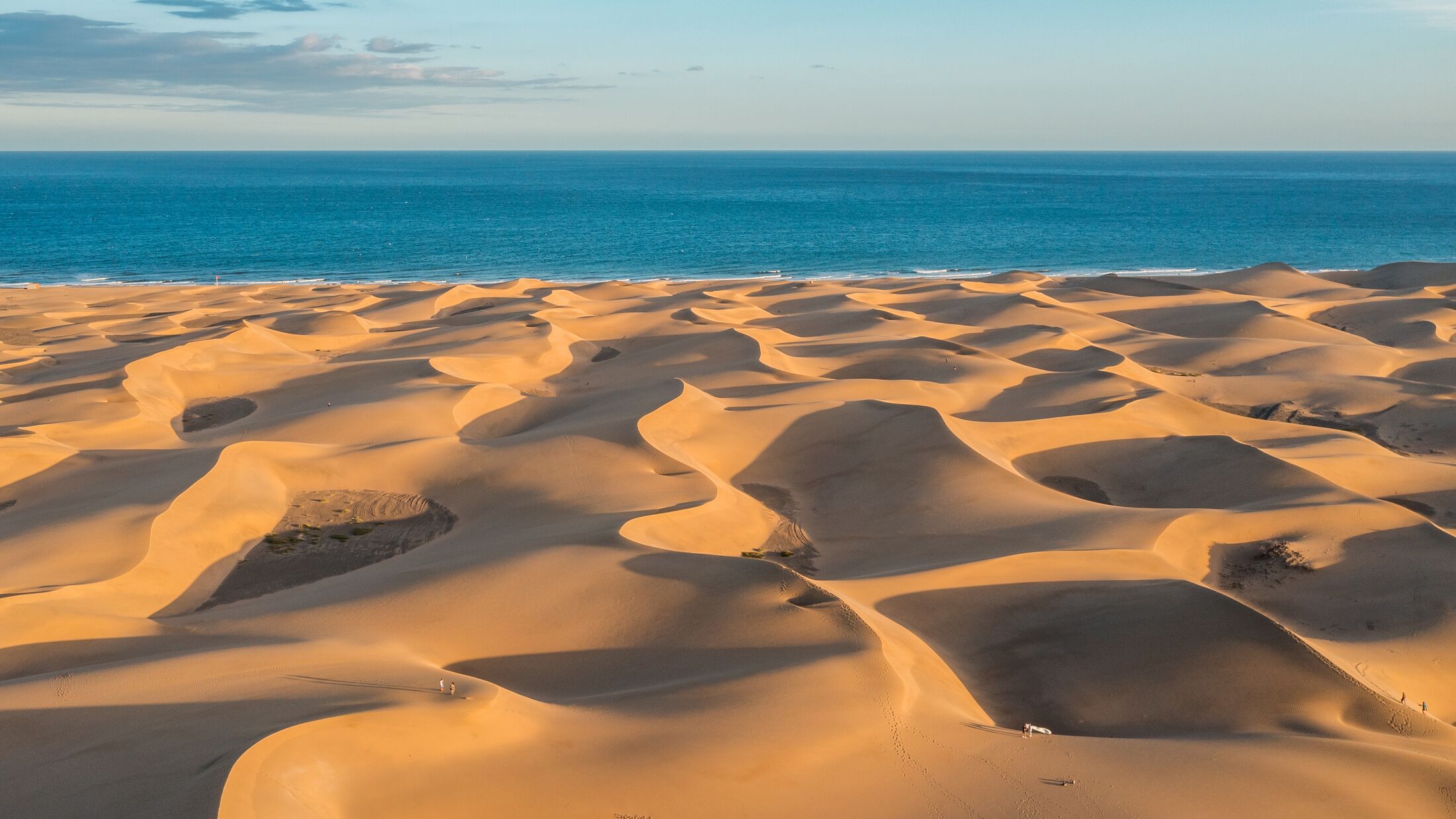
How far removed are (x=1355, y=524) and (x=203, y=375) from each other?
82.9 feet

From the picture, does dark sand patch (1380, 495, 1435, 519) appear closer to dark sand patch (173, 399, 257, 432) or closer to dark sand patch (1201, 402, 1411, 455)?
dark sand patch (1201, 402, 1411, 455)

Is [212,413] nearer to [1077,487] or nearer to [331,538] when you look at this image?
[331,538]

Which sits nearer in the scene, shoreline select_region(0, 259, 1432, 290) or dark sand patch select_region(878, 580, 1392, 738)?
dark sand patch select_region(878, 580, 1392, 738)

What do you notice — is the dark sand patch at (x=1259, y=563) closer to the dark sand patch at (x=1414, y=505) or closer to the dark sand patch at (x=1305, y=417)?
the dark sand patch at (x=1414, y=505)

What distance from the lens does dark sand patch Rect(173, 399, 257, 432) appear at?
22.7 meters

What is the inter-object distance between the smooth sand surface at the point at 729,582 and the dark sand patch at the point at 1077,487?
0.30ft

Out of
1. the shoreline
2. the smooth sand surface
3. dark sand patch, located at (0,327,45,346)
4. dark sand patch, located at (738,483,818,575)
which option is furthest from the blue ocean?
dark sand patch, located at (738,483,818,575)

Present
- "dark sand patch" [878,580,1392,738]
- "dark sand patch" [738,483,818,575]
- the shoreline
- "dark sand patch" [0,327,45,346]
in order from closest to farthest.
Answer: "dark sand patch" [878,580,1392,738]
"dark sand patch" [738,483,818,575]
"dark sand patch" [0,327,45,346]
the shoreline

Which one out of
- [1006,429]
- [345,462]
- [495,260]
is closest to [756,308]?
[1006,429]

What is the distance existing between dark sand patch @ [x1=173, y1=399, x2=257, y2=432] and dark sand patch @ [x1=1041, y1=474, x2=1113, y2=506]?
17811 mm

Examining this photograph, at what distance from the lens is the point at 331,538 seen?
1574 cm

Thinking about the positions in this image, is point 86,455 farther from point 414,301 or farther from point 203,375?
point 414,301

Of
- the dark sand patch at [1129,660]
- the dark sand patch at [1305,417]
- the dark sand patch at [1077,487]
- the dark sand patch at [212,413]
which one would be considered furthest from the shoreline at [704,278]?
the dark sand patch at [1129,660]

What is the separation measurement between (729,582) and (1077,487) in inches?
352
